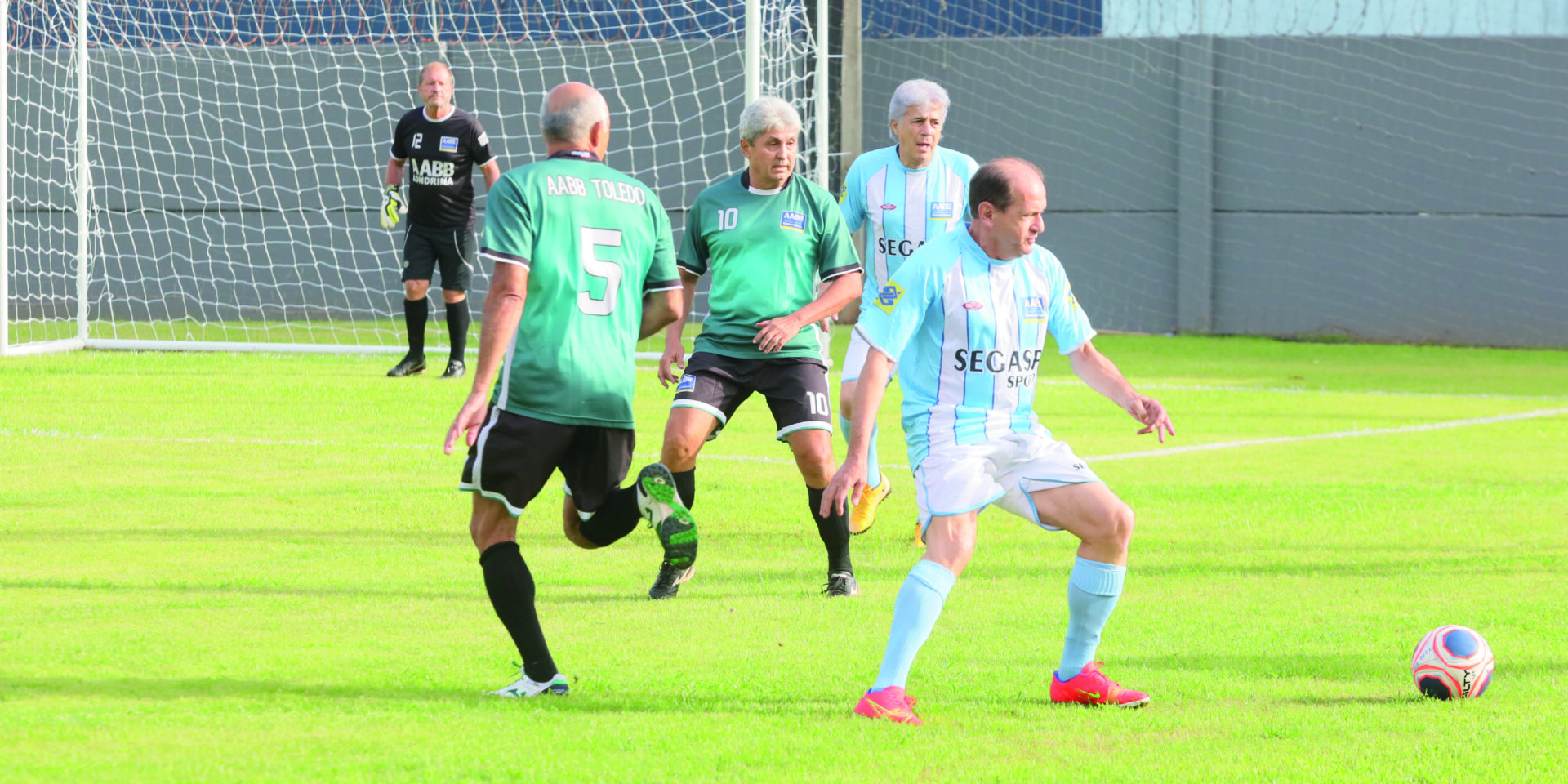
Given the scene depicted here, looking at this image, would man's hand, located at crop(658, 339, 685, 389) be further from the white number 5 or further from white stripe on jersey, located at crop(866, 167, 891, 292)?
the white number 5

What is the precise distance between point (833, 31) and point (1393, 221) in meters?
6.38

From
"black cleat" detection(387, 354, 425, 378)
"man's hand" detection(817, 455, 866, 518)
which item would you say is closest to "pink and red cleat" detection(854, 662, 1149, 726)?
"man's hand" detection(817, 455, 866, 518)

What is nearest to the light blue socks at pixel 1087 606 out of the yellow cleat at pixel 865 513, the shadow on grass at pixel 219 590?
the shadow on grass at pixel 219 590

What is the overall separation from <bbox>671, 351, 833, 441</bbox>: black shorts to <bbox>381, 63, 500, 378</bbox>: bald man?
283 inches

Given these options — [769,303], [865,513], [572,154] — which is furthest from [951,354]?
[865,513]

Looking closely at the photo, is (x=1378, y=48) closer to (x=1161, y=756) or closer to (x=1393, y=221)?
(x=1393, y=221)

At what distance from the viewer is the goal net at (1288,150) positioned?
722 inches

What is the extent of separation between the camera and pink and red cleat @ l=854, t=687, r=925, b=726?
15.2 feet

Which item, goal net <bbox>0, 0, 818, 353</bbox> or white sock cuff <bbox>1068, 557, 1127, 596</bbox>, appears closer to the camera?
white sock cuff <bbox>1068, 557, 1127, 596</bbox>

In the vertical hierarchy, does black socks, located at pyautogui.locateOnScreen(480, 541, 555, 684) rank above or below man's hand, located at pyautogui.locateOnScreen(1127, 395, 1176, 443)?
below

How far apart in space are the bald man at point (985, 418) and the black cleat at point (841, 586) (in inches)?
59.8

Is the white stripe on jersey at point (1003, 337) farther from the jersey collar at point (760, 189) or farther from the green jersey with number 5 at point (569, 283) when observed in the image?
the jersey collar at point (760, 189)

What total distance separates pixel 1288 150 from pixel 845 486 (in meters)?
15.6

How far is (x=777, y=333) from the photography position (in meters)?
6.45
